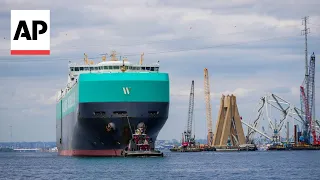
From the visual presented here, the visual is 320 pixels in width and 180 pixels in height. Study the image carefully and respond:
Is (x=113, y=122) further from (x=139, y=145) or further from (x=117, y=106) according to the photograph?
(x=139, y=145)

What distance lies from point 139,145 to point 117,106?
505 cm

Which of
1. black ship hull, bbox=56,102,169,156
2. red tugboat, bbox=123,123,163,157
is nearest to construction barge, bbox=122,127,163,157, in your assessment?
red tugboat, bbox=123,123,163,157

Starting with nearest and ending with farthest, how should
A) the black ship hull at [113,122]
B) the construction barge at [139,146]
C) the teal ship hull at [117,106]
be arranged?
the construction barge at [139,146] → the black ship hull at [113,122] → the teal ship hull at [117,106]

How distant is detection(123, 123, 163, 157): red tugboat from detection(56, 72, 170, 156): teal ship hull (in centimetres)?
111

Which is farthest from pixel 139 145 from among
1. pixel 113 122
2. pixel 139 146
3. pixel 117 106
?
pixel 117 106

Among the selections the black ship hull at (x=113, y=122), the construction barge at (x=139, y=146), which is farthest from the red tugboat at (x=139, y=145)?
the black ship hull at (x=113, y=122)

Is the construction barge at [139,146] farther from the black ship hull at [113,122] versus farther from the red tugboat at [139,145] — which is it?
the black ship hull at [113,122]

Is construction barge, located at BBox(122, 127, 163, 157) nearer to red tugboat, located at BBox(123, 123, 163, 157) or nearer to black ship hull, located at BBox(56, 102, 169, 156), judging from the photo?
red tugboat, located at BBox(123, 123, 163, 157)

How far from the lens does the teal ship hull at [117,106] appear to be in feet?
331

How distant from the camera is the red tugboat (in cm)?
9988

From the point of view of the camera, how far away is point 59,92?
155750 millimetres

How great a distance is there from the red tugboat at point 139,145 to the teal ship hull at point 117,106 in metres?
1.11

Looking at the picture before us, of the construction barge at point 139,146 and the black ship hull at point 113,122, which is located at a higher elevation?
the black ship hull at point 113,122

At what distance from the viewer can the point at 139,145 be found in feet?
329
